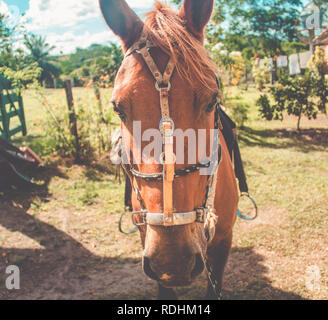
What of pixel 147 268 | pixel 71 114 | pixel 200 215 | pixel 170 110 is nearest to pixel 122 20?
pixel 170 110

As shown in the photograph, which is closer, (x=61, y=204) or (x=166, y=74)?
(x=166, y=74)

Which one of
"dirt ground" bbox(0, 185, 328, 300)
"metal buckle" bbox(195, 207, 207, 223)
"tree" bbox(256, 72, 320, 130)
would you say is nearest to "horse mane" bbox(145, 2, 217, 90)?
"metal buckle" bbox(195, 207, 207, 223)

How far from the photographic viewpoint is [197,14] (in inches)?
72.0

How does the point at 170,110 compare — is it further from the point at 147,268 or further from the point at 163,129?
the point at 147,268

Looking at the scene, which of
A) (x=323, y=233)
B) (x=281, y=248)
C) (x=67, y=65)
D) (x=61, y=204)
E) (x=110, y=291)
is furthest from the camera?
(x=67, y=65)

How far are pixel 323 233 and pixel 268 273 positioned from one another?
4.75ft

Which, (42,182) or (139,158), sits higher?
(139,158)

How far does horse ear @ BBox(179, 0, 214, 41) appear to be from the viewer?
5.90 ft

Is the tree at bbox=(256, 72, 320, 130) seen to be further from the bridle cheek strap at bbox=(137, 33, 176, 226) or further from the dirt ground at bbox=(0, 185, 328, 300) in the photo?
the bridle cheek strap at bbox=(137, 33, 176, 226)

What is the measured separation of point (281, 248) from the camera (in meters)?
4.21

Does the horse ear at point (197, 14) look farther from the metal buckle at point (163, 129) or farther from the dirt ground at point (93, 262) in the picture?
the dirt ground at point (93, 262)

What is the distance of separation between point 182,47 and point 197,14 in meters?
0.36
